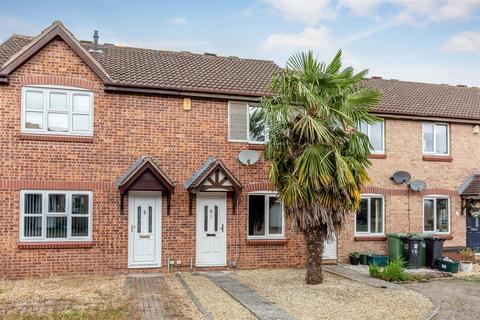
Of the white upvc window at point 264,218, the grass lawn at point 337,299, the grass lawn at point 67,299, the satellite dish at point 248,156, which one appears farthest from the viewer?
the white upvc window at point 264,218

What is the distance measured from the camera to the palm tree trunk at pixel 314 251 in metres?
13.1

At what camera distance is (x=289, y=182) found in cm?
1283

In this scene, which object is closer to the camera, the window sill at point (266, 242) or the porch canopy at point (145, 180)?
the porch canopy at point (145, 180)

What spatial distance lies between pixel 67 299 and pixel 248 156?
7208mm

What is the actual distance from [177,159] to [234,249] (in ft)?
11.2

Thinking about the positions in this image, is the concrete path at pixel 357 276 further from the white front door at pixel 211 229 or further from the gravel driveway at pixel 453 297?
the white front door at pixel 211 229

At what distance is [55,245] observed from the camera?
14.4 m

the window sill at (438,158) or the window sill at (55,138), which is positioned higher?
the window sill at (55,138)

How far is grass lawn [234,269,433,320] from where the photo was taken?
33.8ft

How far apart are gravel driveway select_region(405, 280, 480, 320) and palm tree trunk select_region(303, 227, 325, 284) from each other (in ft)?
8.49

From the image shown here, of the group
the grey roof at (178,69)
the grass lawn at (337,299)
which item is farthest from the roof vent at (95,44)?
the grass lawn at (337,299)

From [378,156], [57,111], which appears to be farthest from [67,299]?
[378,156]

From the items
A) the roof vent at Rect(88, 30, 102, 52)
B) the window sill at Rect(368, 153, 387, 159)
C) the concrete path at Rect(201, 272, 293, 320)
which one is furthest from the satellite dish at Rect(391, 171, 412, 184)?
the roof vent at Rect(88, 30, 102, 52)

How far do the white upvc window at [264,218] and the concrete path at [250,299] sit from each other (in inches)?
86.8
